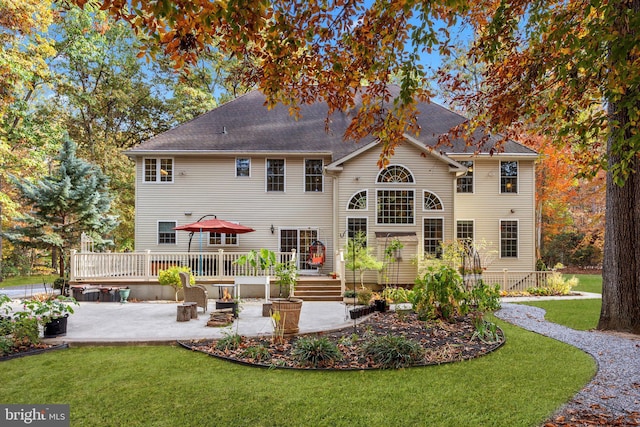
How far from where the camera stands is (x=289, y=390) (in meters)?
4.84

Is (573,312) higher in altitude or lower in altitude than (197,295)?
lower

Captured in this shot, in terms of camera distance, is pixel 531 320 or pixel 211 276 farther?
pixel 211 276

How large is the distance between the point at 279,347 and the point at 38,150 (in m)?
17.4

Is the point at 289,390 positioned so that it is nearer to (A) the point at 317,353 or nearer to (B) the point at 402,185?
(A) the point at 317,353

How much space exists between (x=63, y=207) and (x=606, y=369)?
A: 1932 centimetres

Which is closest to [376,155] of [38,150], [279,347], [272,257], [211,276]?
[272,257]

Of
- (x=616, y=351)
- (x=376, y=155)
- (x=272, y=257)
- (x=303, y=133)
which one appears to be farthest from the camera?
(x=303, y=133)

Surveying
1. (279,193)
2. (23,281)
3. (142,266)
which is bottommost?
(23,281)

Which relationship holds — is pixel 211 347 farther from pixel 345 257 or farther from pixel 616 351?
pixel 345 257

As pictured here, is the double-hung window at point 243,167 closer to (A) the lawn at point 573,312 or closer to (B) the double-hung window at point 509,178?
(B) the double-hung window at point 509,178

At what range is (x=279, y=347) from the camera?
22.2ft

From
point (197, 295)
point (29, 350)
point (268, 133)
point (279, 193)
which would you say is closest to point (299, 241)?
point (279, 193)

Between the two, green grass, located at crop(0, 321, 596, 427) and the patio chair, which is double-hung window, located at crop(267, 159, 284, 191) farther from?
green grass, located at crop(0, 321, 596, 427)

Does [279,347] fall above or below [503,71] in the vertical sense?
below
